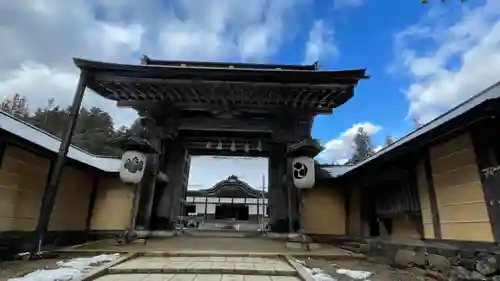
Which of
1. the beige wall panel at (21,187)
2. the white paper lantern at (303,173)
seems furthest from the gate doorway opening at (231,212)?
the beige wall panel at (21,187)

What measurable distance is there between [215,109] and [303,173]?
3507mm

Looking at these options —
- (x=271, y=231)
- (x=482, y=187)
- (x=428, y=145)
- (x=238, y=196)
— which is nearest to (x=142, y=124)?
(x=271, y=231)

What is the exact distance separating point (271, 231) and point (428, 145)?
5285mm

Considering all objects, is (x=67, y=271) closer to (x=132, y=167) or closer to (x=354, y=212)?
(x=132, y=167)

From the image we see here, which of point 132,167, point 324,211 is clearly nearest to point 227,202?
point 324,211

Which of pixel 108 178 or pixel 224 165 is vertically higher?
pixel 224 165

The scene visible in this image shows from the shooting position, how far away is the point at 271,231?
905 cm

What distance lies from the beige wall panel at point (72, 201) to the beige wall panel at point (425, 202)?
8.18 m

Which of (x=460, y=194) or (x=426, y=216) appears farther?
(x=426, y=216)

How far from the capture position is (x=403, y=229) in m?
6.91

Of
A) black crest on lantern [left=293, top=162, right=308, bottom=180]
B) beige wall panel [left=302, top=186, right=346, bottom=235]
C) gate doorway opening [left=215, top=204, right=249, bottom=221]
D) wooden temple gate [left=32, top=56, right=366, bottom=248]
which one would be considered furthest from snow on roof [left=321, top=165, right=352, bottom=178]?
gate doorway opening [left=215, top=204, right=249, bottom=221]

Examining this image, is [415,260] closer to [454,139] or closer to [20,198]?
[454,139]

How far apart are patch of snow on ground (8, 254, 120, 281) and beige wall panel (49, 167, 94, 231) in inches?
116

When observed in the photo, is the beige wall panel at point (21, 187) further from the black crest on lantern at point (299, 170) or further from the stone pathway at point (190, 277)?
the black crest on lantern at point (299, 170)
